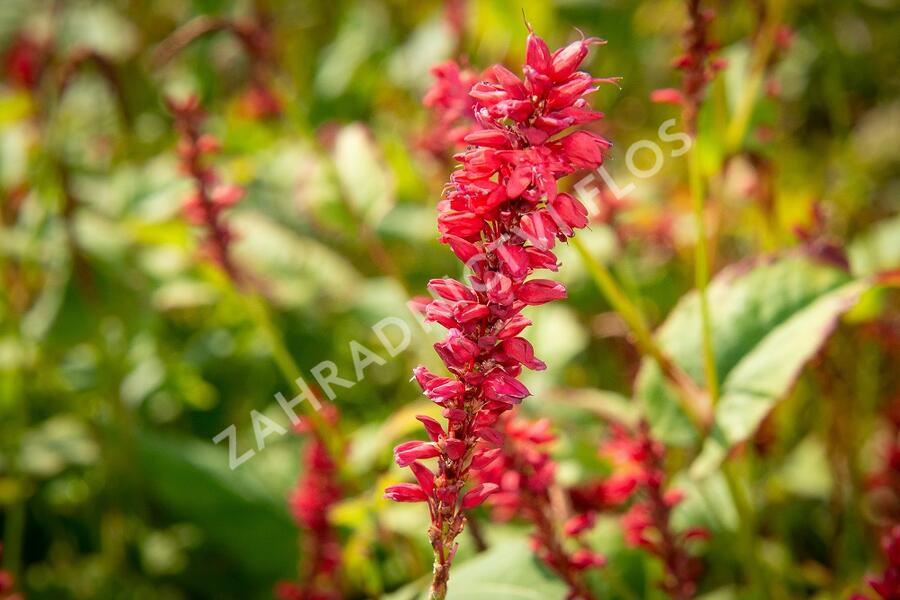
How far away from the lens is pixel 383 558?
6.05ft

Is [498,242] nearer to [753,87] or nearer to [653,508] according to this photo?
[653,508]

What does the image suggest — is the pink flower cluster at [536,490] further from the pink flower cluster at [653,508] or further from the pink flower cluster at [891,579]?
the pink flower cluster at [891,579]

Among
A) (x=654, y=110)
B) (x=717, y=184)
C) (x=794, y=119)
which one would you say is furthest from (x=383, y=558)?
(x=794, y=119)

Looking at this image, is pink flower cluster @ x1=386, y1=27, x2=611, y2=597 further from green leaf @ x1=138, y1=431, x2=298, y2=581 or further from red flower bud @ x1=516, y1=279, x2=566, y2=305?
green leaf @ x1=138, y1=431, x2=298, y2=581

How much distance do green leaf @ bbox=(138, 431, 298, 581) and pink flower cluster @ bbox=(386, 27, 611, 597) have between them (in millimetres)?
1191

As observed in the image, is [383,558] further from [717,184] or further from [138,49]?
[138,49]

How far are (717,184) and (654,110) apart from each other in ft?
5.48

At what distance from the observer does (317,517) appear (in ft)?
4.54

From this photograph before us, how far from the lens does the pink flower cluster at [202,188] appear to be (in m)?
1.31

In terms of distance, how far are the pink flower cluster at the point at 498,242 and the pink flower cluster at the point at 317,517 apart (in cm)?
62

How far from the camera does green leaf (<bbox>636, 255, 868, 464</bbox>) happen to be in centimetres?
118

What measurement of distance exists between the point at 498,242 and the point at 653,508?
1.67 feet

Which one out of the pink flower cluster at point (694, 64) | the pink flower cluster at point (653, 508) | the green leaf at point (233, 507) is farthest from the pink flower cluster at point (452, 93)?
the green leaf at point (233, 507)

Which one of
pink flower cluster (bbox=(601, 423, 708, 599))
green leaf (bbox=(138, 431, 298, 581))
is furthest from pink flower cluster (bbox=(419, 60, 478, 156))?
green leaf (bbox=(138, 431, 298, 581))
